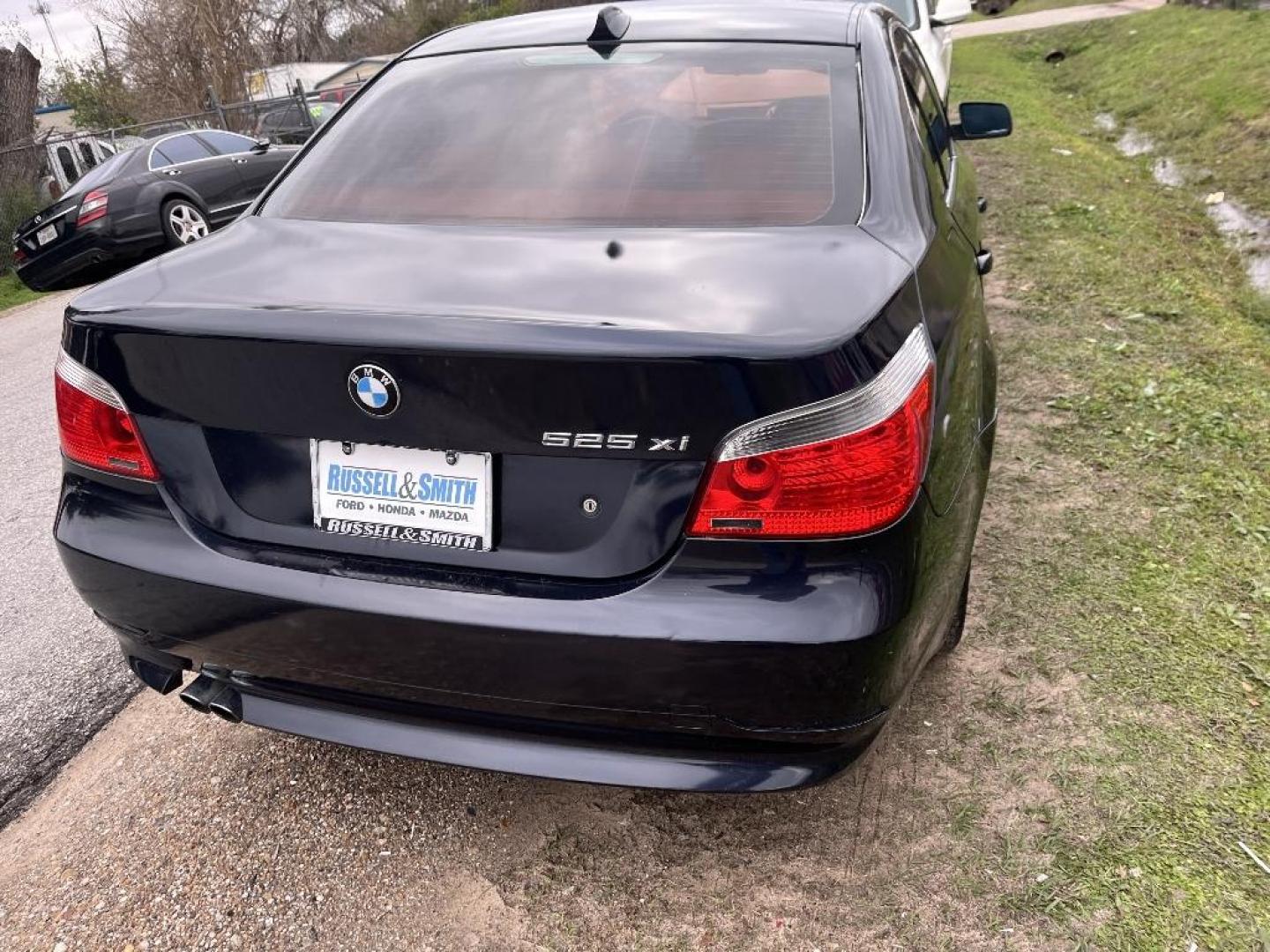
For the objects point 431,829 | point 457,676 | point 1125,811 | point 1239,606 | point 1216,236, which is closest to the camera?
point 457,676

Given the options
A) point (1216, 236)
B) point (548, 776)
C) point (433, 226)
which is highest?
point (433, 226)

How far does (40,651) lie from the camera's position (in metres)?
3.09

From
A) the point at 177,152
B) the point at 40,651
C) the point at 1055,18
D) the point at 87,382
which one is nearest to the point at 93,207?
the point at 177,152

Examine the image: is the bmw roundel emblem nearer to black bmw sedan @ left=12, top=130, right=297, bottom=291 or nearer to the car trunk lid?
the car trunk lid

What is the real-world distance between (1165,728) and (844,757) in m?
1.03

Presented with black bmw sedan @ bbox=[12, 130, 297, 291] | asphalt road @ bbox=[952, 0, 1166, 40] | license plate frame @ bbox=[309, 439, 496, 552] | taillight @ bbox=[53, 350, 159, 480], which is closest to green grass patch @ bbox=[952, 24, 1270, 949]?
license plate frame @ bbox=[309, 439, 496, 552]

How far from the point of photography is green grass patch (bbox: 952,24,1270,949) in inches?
78.0

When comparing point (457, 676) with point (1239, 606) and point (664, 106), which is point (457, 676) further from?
point (1239, 606)

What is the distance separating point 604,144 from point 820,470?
1139 millimetres

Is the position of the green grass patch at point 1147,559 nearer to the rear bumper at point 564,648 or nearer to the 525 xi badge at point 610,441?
the rear bumper at point 564,648

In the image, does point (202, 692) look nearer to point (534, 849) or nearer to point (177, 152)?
point (534, 849)

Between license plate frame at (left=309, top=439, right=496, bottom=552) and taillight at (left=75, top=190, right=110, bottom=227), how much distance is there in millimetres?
9336

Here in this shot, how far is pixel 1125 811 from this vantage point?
2.12m

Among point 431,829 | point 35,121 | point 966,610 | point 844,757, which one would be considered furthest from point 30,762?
point 35,121
